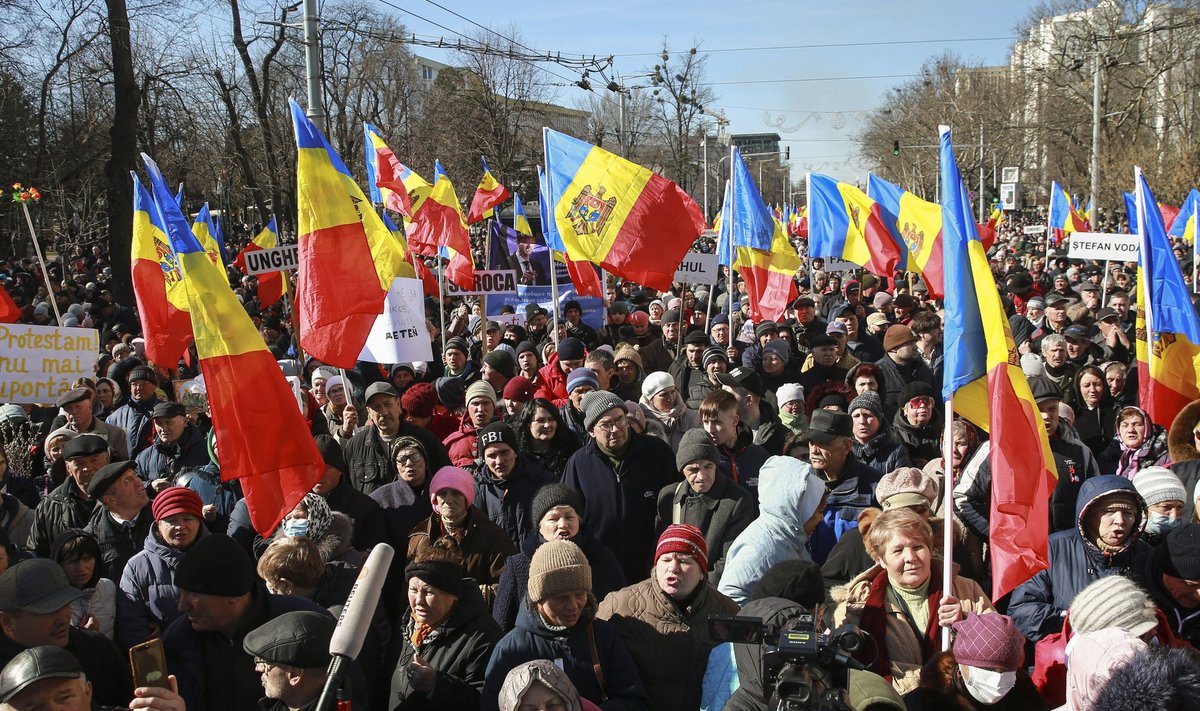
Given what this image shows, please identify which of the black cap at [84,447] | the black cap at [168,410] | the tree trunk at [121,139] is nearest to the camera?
the black cap at [84,447]

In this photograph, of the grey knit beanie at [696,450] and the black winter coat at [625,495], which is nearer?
the grey knit beanie at [696,450]

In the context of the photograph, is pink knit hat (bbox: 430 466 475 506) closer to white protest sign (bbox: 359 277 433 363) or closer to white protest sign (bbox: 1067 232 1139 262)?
white protest sign (bbox: 359 277 433 363)

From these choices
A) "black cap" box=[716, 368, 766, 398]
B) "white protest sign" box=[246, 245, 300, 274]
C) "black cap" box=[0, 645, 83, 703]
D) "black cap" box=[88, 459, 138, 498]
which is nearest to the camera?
"black cap" box=[0, 645, 83, 703]

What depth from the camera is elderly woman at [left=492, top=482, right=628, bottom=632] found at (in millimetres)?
4531

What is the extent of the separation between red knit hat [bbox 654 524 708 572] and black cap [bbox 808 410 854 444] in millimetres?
1707

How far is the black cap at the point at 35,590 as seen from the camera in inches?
143

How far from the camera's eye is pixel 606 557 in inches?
187

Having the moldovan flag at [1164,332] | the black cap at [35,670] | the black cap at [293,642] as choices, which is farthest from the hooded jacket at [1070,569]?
the black cap at [35,670]

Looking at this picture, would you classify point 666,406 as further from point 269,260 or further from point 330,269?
point 269,260

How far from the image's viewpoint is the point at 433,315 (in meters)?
16.8

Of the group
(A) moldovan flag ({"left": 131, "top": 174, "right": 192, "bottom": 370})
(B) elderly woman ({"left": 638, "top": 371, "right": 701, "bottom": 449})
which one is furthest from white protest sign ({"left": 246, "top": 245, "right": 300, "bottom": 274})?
(B) elderly woman ({"left": 638, "top": 371, "right": 701, "bottom": 449})

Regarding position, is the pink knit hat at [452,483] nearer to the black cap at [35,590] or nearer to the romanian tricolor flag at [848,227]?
the black cap at [35,590]

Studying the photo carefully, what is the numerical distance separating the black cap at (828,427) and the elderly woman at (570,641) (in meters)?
2.12

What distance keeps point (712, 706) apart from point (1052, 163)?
6960cm
